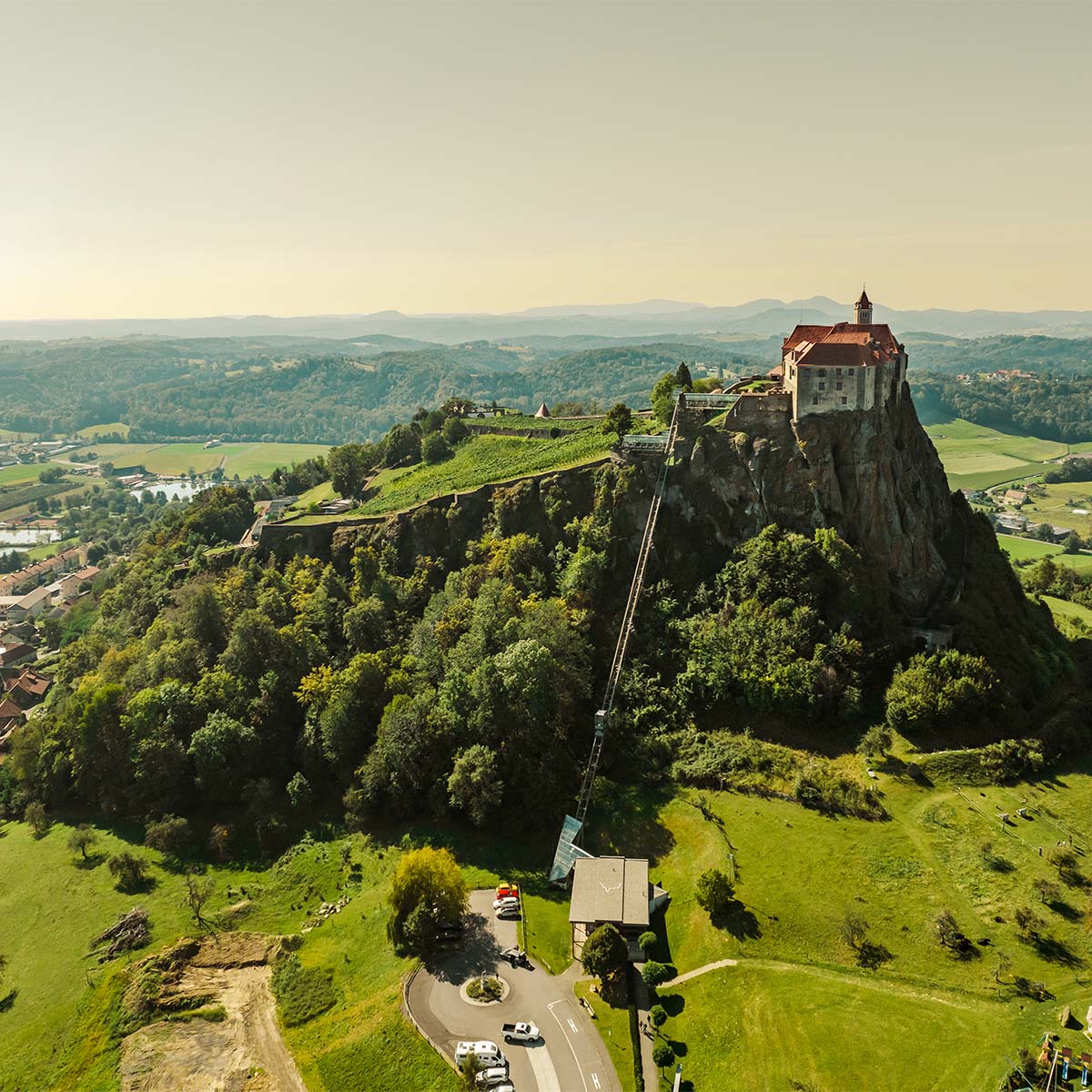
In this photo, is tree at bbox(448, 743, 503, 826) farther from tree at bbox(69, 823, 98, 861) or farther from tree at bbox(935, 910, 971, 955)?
tree at bbox(69, 823, 98, 861)

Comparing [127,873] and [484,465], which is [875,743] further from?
[127,873]

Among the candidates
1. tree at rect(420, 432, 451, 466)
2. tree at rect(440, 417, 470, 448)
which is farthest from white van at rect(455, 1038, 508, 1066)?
tree at rect(440, 417, 470, 448)

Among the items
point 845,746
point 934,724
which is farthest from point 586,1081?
point 934,724

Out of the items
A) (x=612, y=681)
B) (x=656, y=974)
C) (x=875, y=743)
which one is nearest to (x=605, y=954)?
(x=656, y=974)

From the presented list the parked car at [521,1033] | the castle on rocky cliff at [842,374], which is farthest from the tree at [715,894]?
the castle on rocky cliff at [842,374]

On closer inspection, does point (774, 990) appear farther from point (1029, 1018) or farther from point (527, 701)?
point (527, 701)

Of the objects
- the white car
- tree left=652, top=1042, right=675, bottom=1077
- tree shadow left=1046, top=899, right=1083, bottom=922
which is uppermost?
tree shadow left=1046, top=899, right=1083, bottom=922

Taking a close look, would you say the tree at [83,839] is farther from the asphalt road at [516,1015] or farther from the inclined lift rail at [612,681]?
the inclined lift rail at [612,681]
